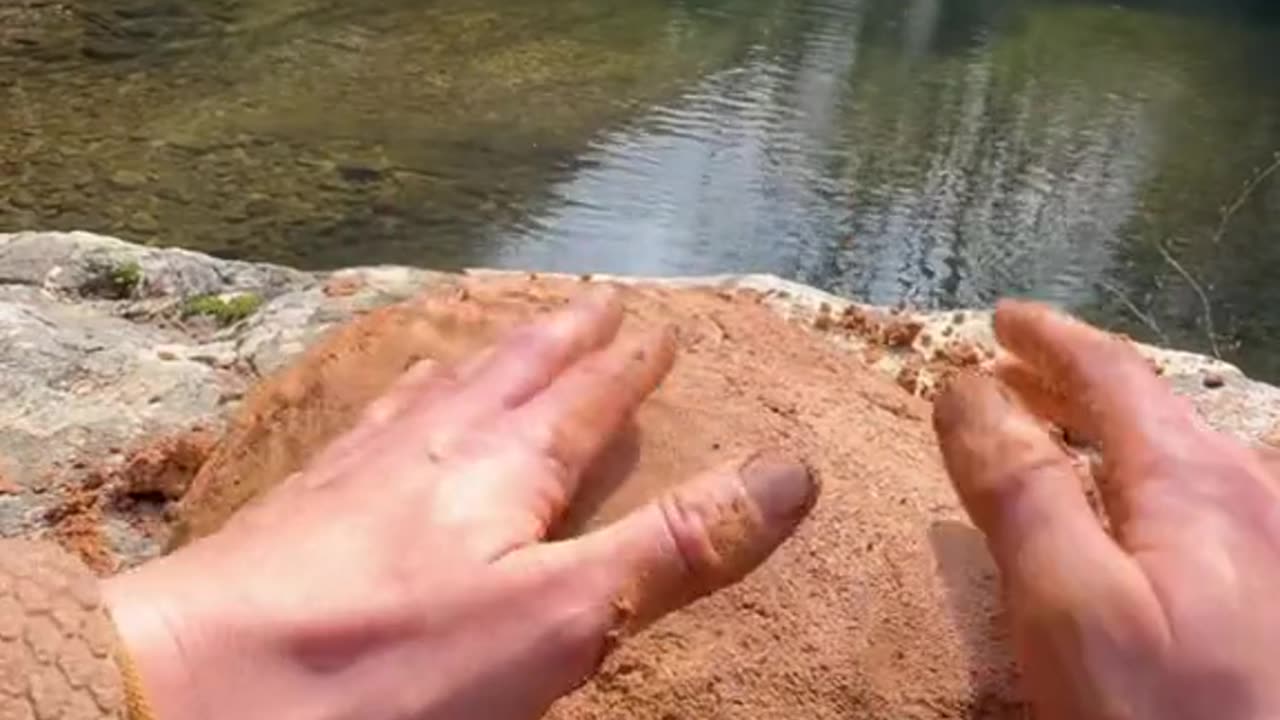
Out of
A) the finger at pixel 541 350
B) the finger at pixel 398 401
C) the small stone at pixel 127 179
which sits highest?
the finger at pixel 541 350

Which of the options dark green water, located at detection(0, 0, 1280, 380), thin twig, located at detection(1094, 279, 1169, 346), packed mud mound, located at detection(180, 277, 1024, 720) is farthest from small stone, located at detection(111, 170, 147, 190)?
packed mud mound, located at detection(180, 277, 1024, 720)

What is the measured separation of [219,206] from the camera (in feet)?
17.9

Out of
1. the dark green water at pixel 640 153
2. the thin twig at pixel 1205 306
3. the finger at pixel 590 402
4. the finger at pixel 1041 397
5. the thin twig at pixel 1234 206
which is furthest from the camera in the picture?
the thin twig at pixel 1234 206

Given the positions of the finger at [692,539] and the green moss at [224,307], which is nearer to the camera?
the finger at [692,539]

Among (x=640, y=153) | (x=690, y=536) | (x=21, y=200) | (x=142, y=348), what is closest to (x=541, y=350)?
(x=690, y=536)

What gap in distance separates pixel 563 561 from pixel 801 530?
27cm

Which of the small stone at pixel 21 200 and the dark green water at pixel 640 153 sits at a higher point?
the small stone at pixel 21 200

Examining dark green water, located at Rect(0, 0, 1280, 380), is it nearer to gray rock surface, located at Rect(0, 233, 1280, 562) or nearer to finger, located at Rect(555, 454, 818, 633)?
gray rock surface, located at Rect(0, 233, 1280, 562)

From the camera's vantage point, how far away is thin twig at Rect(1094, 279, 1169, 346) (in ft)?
16.8

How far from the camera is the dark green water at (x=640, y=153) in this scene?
18.3 ft

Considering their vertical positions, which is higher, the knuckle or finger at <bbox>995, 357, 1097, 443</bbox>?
the knuckle

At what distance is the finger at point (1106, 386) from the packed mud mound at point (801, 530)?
0.11 m

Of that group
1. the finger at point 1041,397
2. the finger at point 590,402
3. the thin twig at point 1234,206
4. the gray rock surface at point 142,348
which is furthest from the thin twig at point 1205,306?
the finger at point 590,402

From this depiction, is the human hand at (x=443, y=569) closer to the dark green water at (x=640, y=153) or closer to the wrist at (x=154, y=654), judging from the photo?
the wrist at (x=154, y=654)
